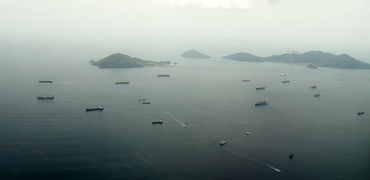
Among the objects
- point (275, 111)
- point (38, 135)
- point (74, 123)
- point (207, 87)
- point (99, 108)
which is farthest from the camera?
point (207, 87)

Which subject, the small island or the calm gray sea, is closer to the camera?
the calm gray sea

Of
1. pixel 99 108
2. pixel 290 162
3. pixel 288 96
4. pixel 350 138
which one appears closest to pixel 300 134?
pixel 350 138

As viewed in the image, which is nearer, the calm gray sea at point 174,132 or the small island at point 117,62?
the calm gray sea at point 174,132

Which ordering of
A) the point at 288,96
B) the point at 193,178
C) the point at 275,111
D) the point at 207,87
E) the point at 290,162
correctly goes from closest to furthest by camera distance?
the point at 193,178 < the point at 290,162 < the point at 275,111 < the point at 288,96 < the point at 207,87

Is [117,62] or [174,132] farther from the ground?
[117,62]

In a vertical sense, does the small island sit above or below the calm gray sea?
above

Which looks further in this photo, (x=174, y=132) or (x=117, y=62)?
(x=117, y=62)

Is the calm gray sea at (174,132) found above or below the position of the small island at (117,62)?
below

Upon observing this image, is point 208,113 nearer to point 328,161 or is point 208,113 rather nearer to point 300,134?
point 300,134
